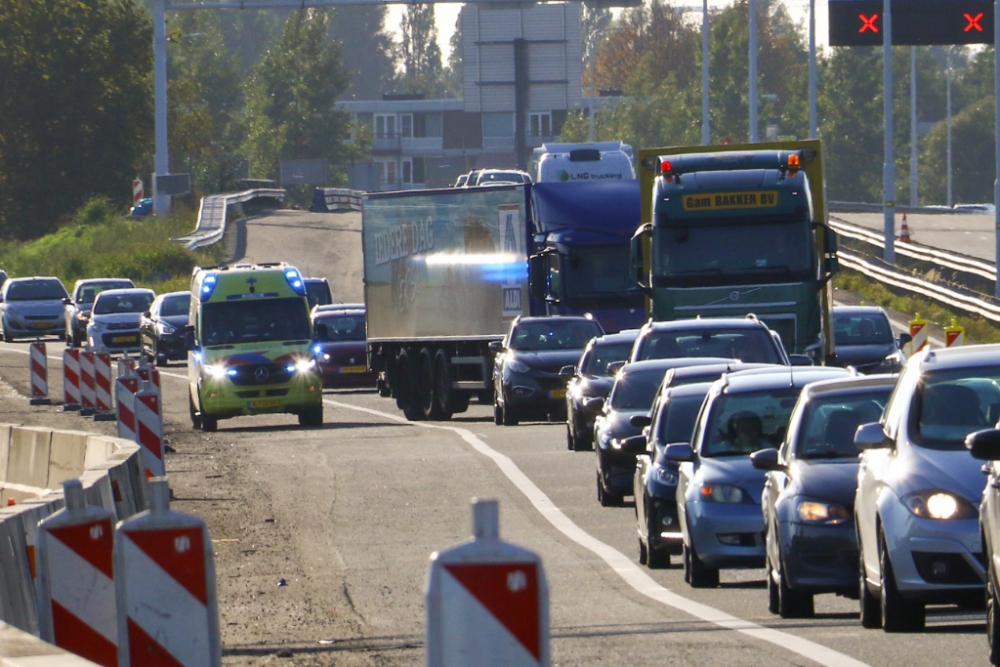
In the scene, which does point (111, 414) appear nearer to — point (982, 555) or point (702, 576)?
point (702, 576)

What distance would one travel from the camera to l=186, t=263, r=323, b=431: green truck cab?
92.0 ft

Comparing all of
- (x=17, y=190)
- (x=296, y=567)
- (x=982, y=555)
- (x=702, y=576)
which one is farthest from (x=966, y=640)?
(x=17, y=190)

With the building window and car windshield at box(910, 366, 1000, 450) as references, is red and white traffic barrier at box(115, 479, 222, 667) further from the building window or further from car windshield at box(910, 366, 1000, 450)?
the building window

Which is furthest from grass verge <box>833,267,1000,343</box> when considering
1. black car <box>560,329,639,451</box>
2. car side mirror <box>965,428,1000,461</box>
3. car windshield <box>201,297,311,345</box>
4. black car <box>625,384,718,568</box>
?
car side mirror <box>965,428,1000,461</box>

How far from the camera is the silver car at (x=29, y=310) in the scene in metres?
51.3

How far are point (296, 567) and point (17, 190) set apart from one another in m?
68.7

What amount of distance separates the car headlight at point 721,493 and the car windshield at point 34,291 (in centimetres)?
4097

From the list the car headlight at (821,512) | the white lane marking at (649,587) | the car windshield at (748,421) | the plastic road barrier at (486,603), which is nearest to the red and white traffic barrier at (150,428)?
the white lane marking at (649,587)

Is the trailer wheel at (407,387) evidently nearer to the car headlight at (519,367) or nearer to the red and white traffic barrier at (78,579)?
the car headlight at (519,367)

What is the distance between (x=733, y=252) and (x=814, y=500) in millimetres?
12055

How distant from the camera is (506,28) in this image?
4683 inches

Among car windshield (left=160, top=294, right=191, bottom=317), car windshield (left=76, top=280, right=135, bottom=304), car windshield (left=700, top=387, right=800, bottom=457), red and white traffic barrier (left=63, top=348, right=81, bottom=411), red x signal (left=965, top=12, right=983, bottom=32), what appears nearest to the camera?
car windshield (left=700, top=387, right=800, bottom=457)

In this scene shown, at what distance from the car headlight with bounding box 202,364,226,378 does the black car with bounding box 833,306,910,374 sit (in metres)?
8.68

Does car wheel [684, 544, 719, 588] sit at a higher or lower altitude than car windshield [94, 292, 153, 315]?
lower
